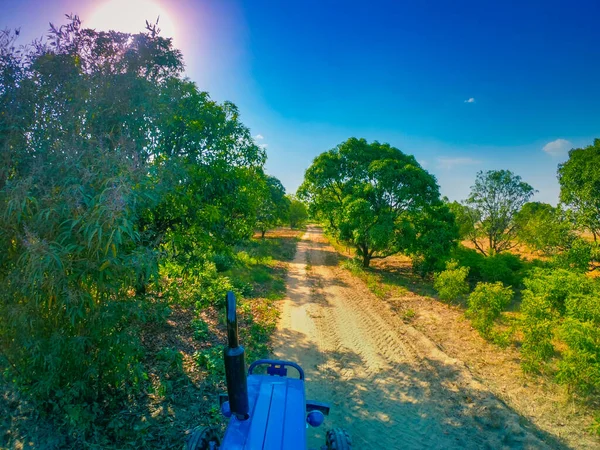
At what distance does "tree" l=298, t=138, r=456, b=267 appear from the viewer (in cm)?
1685

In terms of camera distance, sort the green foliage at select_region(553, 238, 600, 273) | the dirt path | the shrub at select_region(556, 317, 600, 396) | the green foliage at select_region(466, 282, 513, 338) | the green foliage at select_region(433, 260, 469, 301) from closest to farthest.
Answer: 1. the dirt path
2. the shrub at select_region(556, 317, 600, 396)
3. the green foliage at select_region(466, 282, 513, 338)
4. the green foliage at select_region(433, 260, 469, 301)
5. the green foliage at select_region(553, 238, 600, 273)

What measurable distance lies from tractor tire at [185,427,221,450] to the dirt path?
6.93 ft

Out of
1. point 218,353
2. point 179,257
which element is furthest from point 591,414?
point 179,257

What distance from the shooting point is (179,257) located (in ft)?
25.8

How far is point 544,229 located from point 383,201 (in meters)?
9.24

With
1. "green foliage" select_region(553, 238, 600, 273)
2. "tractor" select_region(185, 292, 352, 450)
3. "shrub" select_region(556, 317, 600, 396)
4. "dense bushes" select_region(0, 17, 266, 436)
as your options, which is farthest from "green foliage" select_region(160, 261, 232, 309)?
"green foliage" select_region(553, 238, 600, 273)

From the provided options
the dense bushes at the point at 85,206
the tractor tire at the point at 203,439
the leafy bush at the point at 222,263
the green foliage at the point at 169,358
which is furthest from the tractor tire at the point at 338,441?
the leafy bush at the point at 222,263

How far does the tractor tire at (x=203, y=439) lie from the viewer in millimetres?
3863

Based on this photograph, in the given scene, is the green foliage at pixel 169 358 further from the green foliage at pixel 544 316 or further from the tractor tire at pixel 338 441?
the green foliage at pixel 544 316

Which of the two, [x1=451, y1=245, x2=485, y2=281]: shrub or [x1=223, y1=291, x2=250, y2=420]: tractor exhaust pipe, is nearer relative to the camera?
[x1=223, y1=291, x2=250, y2=420]: tractor exhaust pipe

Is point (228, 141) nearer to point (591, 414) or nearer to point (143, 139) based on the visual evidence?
point (143, 139)

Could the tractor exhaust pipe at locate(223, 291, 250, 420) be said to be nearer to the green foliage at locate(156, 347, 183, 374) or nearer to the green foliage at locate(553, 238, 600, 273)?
the green foliage at locate(156, 347, 183, 374)

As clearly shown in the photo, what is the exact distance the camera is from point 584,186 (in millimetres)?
14234

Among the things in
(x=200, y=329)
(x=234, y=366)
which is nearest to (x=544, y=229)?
(x=200, y=329)
